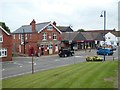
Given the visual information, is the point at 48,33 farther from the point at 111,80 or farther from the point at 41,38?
the point at 111,80

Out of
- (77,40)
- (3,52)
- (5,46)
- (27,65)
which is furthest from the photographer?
(77,40)

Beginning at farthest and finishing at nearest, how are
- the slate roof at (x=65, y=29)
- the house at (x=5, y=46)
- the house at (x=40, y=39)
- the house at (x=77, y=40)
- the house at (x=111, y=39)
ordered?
the house at (x=111, y=39) < the slate roof at (x=65, y=29) < the house at (x=77, y=40) < the house at (x=40, y=39) < the house at (x=5, y=46)

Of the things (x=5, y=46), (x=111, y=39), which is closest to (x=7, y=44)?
(x=5, y=46)

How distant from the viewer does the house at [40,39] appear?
190ft

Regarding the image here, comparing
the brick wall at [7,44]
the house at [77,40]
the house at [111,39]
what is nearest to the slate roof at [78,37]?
the house at [77,40]

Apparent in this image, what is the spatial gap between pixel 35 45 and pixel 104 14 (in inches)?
948

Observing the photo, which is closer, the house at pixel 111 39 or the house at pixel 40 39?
the house at pixel 40 39

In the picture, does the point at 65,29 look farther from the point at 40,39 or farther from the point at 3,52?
the point at 3,52

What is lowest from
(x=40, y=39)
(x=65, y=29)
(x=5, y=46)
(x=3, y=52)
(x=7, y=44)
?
(x=3, y=52)

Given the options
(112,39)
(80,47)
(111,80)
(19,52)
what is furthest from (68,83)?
(112,39)

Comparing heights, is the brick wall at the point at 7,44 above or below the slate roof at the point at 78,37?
below

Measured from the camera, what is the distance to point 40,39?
2302 inches

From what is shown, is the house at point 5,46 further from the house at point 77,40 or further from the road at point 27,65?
the house at point 77,40

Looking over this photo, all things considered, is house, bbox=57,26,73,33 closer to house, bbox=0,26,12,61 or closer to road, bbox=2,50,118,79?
house, bbox=0,26,12,61
